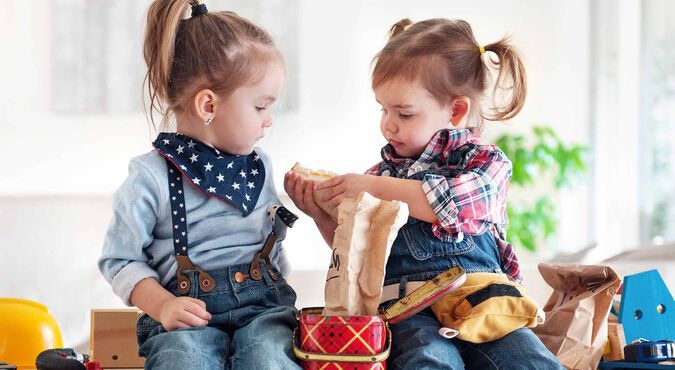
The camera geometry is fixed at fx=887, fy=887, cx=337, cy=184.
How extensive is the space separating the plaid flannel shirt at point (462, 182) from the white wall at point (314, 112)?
6.62 ft

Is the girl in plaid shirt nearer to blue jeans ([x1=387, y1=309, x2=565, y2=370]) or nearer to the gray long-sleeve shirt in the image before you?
blue jeans ([x1=387, y1=309, x2=565, y2=370])

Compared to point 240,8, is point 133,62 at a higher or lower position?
lower

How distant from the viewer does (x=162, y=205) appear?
133 centimetres

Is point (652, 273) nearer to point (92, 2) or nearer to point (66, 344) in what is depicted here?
point (66, 344)

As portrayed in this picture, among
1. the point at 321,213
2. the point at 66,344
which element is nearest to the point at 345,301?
the point at 321,213

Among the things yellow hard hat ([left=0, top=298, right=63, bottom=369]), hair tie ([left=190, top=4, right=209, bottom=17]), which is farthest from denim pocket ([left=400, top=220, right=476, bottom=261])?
yellow hard hat ([left=0, top=298, right=63, bottom=369])

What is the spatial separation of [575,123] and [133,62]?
223cm

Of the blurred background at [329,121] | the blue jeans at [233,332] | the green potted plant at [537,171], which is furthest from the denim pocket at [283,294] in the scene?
the green potted plant at [537,171]

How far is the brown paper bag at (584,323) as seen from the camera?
139 cm

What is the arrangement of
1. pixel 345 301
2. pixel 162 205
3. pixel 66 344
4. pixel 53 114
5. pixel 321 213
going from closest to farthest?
1. pixel 345 301
2. pixel 162 205
3. pixel 321 213
4. pixel 66 344
5. pixel 53 114

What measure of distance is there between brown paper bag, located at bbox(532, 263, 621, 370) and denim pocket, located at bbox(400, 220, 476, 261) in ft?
0.63

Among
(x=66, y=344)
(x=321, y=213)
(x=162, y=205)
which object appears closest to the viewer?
(x=162, y=205)

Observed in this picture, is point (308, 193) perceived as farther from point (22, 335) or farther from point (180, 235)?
point (22, 335)

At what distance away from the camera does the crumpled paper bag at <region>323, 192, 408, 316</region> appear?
46.3 inches
